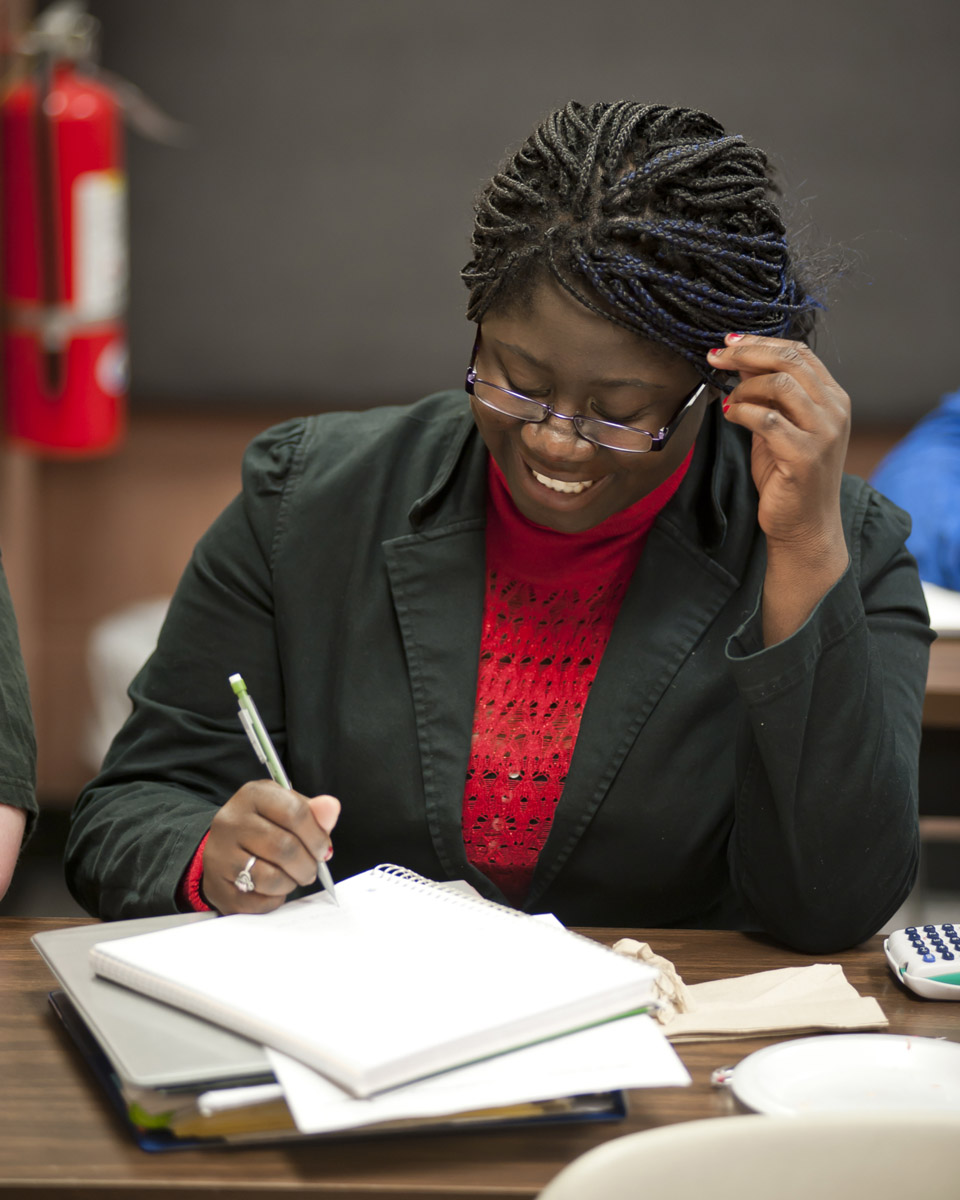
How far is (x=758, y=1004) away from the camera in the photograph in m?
0.99

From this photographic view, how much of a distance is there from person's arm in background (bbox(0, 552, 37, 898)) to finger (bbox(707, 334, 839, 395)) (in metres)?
0.66

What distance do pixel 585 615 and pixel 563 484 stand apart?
7.3 inches

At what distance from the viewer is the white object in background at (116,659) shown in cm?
292

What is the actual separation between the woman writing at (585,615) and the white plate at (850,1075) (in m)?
0.23

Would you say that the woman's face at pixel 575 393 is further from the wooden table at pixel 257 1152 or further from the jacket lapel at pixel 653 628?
the wooden table at pixel 257 1152

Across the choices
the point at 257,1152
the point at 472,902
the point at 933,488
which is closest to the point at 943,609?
the point at 933,488

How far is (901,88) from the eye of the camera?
10.2ft

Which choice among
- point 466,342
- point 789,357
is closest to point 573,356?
point 789,357

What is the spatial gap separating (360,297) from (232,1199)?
8.73 ft

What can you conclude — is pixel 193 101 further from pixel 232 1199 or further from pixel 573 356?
pixel 232 1199

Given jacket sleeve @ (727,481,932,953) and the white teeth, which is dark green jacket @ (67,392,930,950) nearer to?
jacket sleeve @ (727,481,932,953)

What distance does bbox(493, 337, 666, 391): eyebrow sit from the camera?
3.72ft

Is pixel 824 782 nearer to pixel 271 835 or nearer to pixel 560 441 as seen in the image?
pixel 560 441

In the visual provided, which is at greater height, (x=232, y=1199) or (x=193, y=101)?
(x=193, y=101)
